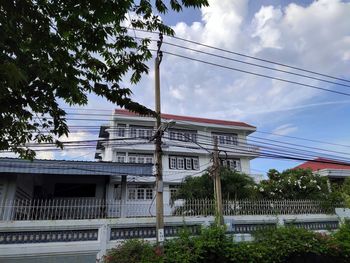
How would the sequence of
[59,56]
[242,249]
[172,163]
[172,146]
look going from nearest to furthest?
1. [59,56]
2. [242,249]
3. [172,146]
4. [172,163]

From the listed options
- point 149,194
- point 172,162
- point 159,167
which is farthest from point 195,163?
point 159,167

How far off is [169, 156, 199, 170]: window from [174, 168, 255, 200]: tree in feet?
26.0

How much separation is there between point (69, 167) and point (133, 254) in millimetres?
6439

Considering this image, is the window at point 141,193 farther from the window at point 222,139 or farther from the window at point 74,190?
the window at point 222,139

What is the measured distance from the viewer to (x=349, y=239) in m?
10.4

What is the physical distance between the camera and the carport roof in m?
12.5

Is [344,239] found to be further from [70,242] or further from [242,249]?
[70,242]

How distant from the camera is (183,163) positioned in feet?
78.7

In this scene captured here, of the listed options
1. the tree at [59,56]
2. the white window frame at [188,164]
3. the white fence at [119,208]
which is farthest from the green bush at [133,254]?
the white window frame at [188,164]

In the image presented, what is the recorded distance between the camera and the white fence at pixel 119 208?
8891mm

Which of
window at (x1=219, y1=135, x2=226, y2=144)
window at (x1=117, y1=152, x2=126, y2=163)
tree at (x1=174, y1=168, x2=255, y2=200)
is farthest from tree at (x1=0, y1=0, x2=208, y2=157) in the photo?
window at (x1=219, y1=135, x2=226, y2=144)

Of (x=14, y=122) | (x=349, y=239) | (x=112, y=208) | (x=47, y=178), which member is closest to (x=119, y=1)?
(x=14, y=122)

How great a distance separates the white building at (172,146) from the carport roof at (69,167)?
228 inches

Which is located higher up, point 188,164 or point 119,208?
point 188,164
